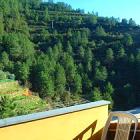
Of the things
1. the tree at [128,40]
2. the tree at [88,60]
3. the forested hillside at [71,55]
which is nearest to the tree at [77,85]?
the forested hillside at [71,55]

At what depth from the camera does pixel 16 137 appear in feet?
7.51

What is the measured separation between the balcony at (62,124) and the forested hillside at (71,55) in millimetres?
43517

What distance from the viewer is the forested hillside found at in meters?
52.9

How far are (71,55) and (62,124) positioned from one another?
60985 millimetres

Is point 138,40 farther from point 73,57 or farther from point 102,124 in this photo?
point 102,124

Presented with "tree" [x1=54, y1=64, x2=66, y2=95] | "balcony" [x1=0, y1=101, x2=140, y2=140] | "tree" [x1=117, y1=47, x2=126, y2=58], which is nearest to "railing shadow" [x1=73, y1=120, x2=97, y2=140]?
"balcony" [x1=0, y1=101, x2=140, y2=140]

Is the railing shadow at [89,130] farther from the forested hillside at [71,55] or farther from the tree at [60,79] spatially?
the tree at [60,79]

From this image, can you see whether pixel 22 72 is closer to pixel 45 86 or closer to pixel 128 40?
pixel 45 86

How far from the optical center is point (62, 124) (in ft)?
8.66

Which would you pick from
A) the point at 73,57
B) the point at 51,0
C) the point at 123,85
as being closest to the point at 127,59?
the point at 123,85

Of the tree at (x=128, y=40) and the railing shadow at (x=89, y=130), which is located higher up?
the tree at (x=128, y=40)

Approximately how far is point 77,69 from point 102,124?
5680 cm

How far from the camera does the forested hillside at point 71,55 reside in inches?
2084

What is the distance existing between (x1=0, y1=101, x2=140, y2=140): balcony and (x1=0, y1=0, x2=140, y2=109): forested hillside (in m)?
43.5
